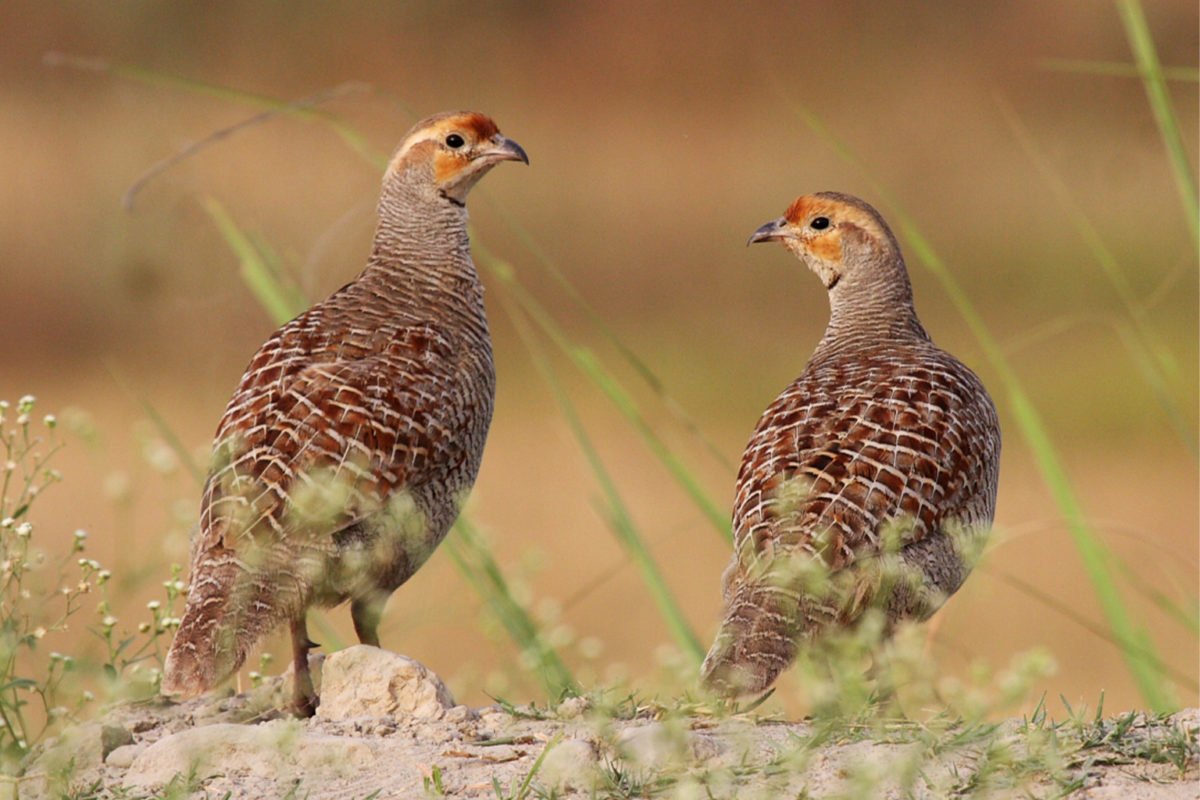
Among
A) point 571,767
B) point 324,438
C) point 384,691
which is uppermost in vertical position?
point 324,438

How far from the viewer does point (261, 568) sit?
4852 millimetres

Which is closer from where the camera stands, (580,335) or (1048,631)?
(1048,631)

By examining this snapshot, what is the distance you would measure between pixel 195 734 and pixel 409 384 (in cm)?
148

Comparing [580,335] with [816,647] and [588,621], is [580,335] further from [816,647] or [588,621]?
[816,647]

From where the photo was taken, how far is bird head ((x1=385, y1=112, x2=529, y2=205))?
630 cm

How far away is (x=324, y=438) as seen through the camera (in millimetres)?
5031

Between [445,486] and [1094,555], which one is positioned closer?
[1094,555]

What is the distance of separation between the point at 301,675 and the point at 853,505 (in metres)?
1.45

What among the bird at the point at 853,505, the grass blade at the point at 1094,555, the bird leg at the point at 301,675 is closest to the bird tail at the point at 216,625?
the bird leg at the point at 301,675

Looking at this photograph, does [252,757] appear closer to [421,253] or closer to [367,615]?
[367,615]

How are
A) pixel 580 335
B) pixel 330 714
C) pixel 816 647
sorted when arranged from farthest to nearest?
1. pixel 580 335
2. pixel 816 647
3. pixel 330 714

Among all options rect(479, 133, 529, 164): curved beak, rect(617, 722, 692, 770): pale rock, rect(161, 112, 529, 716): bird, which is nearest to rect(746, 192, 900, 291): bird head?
rect(479, 133, 529, 164): curved beak

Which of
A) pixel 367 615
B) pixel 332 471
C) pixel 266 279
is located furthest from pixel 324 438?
pixel 266 279

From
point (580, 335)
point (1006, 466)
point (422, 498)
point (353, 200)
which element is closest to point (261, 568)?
point (422, 498)
